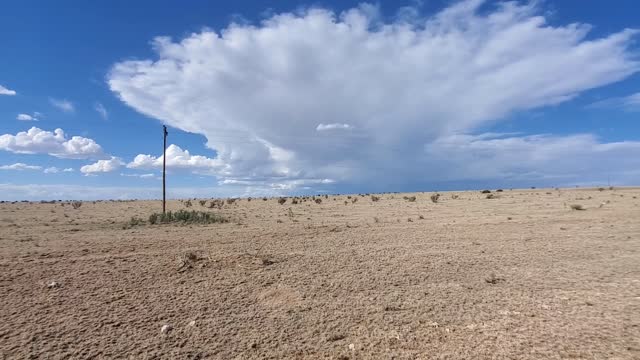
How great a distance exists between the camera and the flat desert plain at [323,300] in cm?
647

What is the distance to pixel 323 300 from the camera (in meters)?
8.65

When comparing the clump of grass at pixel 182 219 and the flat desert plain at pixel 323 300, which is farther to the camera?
the clump of grass at pixel 182 219

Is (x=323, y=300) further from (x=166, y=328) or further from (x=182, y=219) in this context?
(x=182, y=219)

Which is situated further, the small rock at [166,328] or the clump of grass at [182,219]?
the clump of grass at [182,219]

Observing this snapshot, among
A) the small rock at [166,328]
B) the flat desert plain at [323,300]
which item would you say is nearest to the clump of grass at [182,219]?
the flat desert plain at [323,300]

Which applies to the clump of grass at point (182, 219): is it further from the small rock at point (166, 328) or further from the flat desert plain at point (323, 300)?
the small rock at point (166, 328)

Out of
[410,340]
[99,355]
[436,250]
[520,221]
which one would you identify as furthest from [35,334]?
[520,221]

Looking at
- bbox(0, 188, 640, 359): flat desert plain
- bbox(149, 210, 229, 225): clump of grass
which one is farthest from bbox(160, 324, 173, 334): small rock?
bbox(149, 210, 229, 225): clump of grass

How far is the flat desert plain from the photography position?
21.2 ft

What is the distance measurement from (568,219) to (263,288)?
774 inches

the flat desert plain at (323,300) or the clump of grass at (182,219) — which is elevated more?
the clump of grass at (182,219)

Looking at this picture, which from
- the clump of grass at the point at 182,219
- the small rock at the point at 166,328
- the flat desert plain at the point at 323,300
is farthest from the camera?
the clump of grass at the point at 182,219

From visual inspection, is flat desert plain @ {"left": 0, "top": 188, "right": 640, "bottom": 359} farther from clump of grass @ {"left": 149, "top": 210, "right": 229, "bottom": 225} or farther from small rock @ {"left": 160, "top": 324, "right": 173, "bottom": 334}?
clump of grass @ {"left": 149, "top": 210, "right": 229, "bottom": 225}

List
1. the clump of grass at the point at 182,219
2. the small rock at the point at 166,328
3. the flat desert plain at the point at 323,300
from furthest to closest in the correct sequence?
the clump of grass at the point at 182,219, the small rock at the point at 166,328, the flat desert plain at the point at 323,300
